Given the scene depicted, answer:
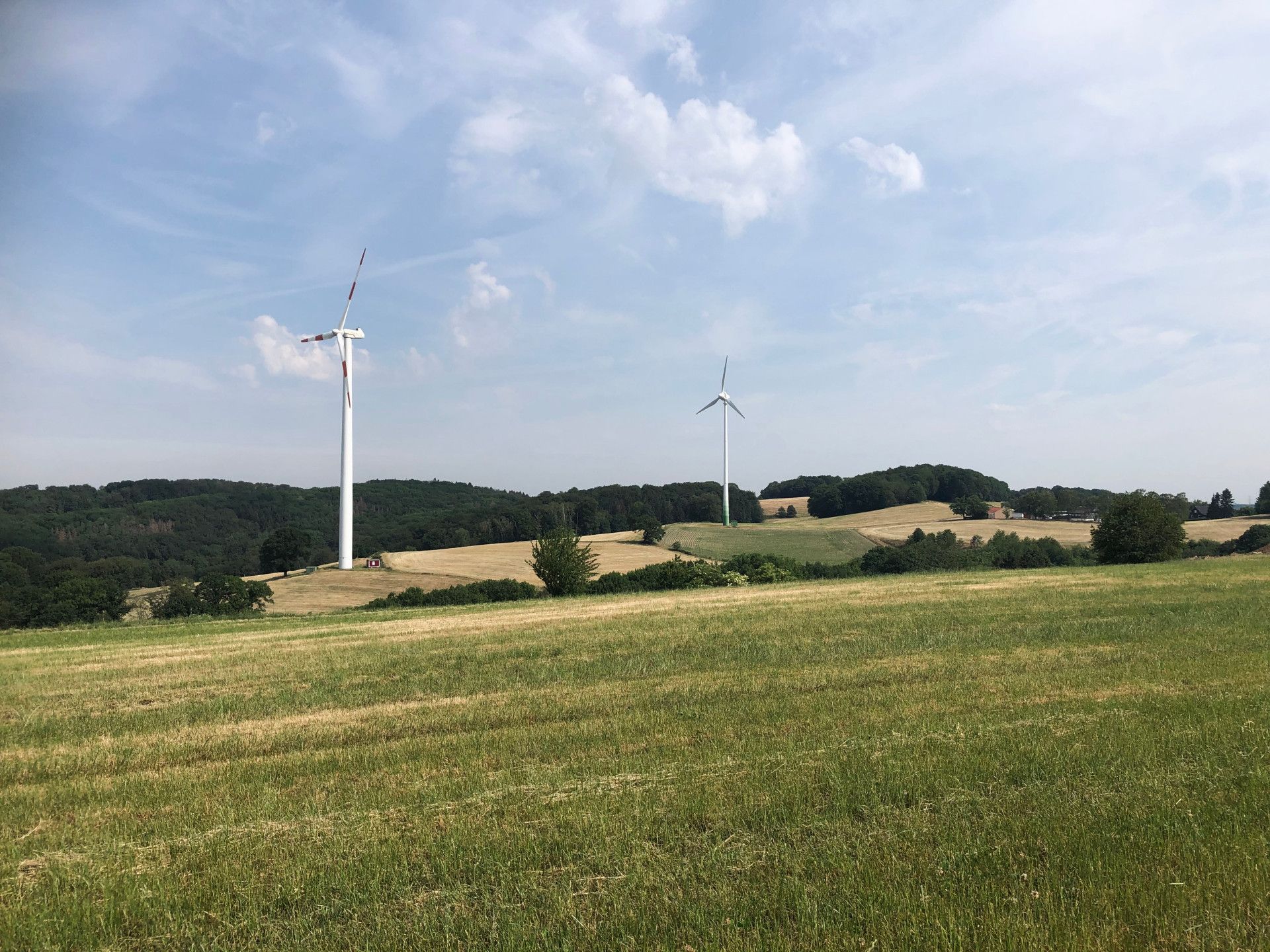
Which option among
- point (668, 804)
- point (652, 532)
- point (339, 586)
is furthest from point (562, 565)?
point (652, 532)

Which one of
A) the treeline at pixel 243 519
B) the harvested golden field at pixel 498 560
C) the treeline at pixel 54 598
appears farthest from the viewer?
the treeline at pixel 243 519

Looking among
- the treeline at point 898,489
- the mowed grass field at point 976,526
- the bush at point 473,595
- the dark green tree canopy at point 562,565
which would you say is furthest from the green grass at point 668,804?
the treeline at point 898,489

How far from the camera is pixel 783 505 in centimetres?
15800

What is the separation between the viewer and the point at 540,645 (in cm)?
2014

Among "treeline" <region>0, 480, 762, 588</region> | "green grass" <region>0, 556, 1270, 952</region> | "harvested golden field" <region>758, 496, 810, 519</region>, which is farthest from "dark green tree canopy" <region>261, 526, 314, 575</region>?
"harvested golden field" <region>758, 496, 810, 519</region>

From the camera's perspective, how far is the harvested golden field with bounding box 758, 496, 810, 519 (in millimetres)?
152375

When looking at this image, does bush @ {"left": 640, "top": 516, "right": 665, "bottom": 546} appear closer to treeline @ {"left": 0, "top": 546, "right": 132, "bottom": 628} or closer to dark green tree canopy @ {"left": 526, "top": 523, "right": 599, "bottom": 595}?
dark green tree canopy @ {"left": 526, "top": 523, "right": 599, "bottom": 595}

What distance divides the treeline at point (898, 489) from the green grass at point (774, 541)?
23.6m

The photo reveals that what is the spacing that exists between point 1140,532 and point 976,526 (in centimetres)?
5125

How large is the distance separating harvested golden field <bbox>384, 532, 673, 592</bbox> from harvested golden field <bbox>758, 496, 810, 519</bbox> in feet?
193

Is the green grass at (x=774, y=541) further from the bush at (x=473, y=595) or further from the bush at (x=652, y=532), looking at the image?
the bush at (x=473, y=595)

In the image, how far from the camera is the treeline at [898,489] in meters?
143

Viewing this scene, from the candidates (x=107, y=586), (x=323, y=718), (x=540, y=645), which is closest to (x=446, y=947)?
(x=323, y=718)

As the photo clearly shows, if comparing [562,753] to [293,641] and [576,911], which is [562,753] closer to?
[576,911]
